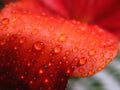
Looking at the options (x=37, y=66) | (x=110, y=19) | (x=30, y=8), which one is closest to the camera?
(x=37, y=66)

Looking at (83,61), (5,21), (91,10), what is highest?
(91,10)

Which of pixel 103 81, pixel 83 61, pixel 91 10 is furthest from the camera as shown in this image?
pixel 91 10

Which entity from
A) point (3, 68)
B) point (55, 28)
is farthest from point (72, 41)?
point (3, 68)

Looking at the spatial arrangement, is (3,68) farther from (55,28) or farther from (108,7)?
(108,7)

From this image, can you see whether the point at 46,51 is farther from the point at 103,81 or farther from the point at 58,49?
the point at 103,81

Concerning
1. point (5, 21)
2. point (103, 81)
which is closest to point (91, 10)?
point (103, 81)

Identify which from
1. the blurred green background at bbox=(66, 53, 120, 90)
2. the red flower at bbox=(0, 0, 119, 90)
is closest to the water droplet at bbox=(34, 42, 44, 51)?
the red flower at bbox=(0, 0, 119, 90)

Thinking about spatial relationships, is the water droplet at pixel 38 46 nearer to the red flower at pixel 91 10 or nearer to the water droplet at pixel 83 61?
the water droplet at pixel 83 61

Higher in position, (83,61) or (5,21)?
(5,21)

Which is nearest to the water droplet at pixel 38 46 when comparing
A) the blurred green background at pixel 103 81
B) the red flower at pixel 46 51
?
the red flower at pixel 46 51
